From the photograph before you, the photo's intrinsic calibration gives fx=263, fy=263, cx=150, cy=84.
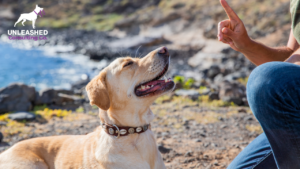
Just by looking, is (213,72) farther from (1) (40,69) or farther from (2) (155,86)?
(1) (40,69)

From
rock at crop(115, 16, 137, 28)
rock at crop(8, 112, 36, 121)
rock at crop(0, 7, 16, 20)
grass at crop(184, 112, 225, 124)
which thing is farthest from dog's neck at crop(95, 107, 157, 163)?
rock at crop(0, 7, 16, 20)

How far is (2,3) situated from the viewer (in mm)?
57562

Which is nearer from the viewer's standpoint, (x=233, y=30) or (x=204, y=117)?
(x=233, y=30)

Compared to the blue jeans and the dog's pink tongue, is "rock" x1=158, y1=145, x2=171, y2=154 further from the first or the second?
the blue jeans

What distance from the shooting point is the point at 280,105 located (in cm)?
187

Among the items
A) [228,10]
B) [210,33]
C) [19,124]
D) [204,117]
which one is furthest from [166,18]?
[228,10]

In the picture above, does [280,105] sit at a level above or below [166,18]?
below

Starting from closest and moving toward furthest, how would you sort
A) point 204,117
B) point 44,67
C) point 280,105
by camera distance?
1. point 280,105
2. point 204,117
3. point 44,67

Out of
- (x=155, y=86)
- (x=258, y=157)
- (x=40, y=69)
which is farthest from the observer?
(x=40, y=69)

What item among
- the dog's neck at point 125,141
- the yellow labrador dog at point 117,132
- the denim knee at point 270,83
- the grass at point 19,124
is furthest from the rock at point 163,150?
the grass at point 19,124

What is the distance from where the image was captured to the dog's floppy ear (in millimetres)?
2852

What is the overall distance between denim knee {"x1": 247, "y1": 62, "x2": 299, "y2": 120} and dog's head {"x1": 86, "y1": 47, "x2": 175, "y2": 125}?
3.79 feet

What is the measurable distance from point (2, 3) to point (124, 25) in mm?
35938

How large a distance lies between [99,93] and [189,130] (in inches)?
118
